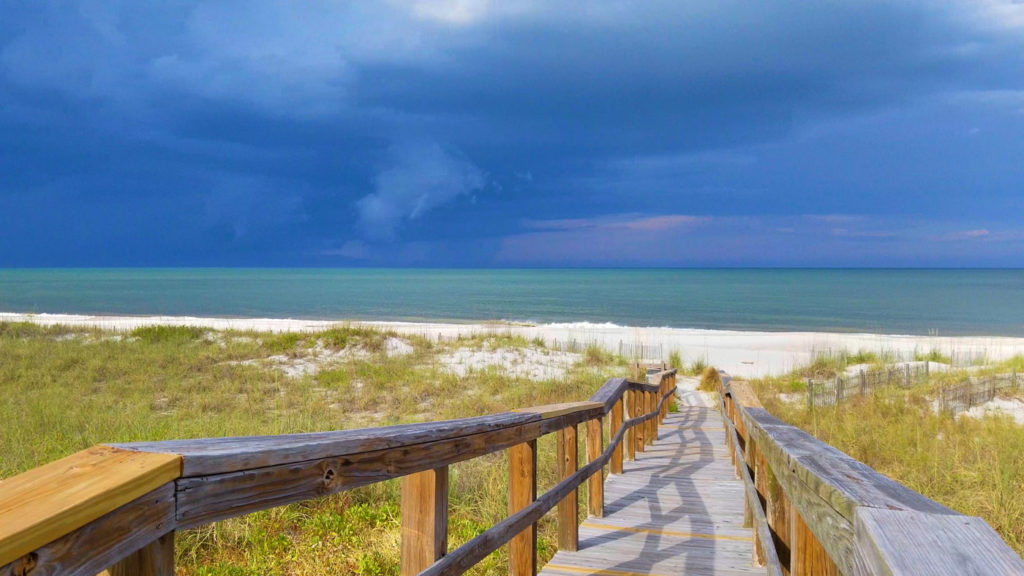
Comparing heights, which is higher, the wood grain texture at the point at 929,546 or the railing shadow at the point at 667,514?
the wood grain texture at the point at 929,546

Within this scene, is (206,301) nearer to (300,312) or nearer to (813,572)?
(300,312)

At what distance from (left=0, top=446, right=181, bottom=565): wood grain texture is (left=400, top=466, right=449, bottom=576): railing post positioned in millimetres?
1097

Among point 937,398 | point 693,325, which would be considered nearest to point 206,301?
point 693,325

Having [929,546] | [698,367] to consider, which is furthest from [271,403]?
[698,367]

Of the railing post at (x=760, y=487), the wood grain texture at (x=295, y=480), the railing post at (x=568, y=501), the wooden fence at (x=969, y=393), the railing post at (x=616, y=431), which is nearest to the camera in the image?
the wood grain texture at (x=295, y=480)

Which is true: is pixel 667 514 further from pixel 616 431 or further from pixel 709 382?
pixel 709 382

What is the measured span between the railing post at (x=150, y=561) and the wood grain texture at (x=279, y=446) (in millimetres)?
127

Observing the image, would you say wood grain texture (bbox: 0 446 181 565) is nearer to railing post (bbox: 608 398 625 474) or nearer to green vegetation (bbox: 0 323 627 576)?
green vegetation (bbox: 0 323 627 576)

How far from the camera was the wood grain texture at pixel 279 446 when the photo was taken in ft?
4.00

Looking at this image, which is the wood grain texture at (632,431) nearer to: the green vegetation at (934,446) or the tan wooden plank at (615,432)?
the tan wooden plank at (615,432)

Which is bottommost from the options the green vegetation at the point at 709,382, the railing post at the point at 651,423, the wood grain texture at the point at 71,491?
the green vegetation at the point at 709,382

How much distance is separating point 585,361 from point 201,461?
57.7 feet

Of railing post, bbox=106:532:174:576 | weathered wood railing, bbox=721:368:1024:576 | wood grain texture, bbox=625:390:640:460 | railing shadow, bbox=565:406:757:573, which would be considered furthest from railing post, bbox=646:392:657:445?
railing post, bbox=106:532:174:576

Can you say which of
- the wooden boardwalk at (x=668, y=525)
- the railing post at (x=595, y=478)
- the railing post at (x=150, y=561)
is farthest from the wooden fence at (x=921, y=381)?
the railing post at (x=150, y=561)
